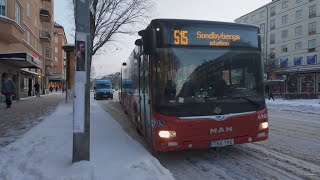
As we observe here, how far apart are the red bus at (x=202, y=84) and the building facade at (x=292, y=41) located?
42520 millimetres

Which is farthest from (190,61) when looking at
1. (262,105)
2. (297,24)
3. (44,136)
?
(297,24)

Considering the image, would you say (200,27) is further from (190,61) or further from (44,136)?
(44,136)

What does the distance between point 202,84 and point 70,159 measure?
9.66 feet

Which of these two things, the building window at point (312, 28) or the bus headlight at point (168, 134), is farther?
the building window at point (312, 28)

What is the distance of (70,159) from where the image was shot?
20.4 ft

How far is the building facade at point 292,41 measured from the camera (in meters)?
50.9

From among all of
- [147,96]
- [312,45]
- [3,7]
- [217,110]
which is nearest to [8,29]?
[3,7]

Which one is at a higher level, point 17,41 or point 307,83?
point 17,41

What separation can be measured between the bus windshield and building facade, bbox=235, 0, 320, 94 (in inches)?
1674

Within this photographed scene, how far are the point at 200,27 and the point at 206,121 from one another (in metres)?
1.95

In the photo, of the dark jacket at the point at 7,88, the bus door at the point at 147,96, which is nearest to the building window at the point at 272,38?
the dark jacket at the point at 7,88

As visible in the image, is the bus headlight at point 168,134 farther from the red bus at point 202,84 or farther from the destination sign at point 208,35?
the destination sign at point 208,35

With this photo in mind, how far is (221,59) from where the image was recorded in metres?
6.92

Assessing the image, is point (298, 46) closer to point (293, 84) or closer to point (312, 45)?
point (312, 45)
